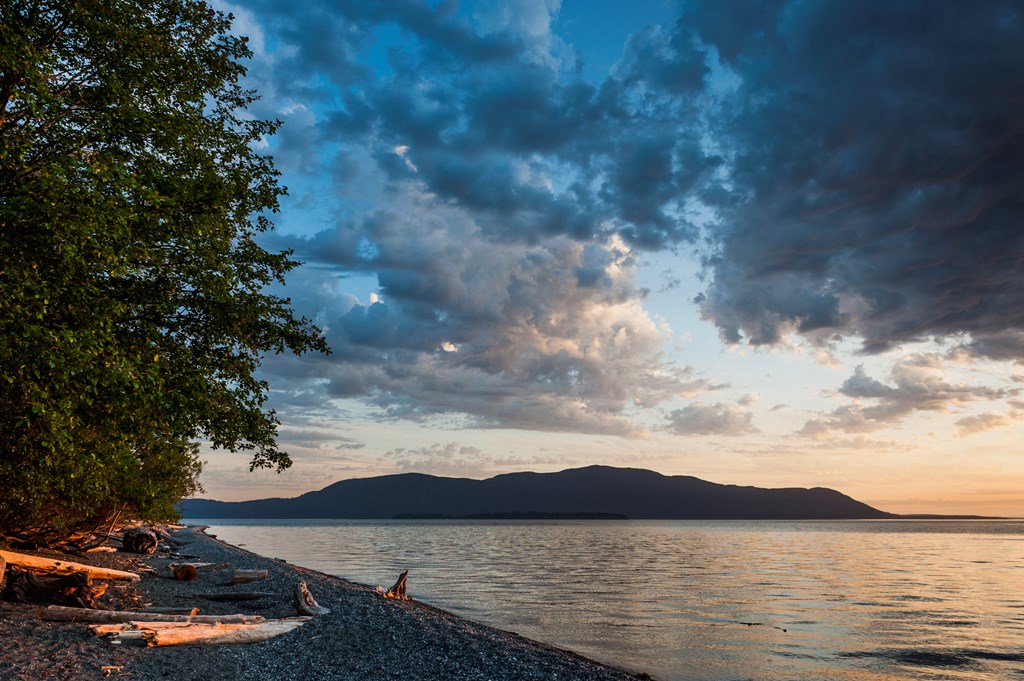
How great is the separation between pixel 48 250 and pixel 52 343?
2.18 metres

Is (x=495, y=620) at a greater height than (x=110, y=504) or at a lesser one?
lesser

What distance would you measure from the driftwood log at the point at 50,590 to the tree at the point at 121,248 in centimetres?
302

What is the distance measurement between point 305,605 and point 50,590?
8656 millimetres

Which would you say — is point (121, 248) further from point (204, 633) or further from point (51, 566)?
point (51, 566)

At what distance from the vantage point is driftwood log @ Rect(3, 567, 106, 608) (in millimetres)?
19688

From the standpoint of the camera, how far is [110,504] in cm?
3669

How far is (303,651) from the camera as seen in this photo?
1870 centimetres

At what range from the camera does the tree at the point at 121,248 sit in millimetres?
12398

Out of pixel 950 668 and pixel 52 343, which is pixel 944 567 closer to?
pixel 950 668

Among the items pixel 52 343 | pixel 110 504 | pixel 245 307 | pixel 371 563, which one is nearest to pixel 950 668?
pixel 245 307

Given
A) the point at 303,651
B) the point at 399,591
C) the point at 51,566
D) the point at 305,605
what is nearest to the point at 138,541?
the point at 399,591

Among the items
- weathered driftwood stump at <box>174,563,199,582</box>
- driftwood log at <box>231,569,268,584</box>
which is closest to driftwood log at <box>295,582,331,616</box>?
driftwood log at <box>231,569,268,584</box>

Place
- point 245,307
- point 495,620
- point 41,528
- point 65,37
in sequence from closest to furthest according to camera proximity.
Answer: point 65,37
point 245,307
point 41,528
point 495,620

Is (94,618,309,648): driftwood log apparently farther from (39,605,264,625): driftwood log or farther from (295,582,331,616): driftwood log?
(295,582,331,616): driftwood log
